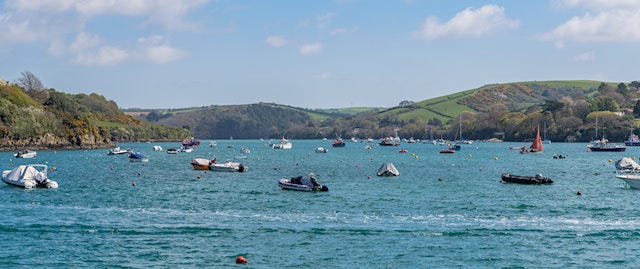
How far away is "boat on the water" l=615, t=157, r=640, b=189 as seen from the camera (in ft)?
284

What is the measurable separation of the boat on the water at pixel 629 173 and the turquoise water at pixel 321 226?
146 centimetres

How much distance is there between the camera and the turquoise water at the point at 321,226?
4572 cm

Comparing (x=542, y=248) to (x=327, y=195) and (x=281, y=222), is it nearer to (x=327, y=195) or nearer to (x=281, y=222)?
(x=281, y=222)

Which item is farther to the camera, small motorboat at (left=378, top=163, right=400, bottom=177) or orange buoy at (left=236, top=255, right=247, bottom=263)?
small motorboat at (left=378, top=163, right=400, bottom=177)

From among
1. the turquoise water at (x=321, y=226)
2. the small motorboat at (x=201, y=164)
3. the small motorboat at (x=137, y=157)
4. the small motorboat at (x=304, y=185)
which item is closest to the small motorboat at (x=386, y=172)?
the turquoise water at (x=321, y=226)

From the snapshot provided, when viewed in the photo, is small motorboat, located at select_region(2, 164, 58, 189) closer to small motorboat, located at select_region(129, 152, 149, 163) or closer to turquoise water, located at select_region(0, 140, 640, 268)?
turquoise water, located at select_region(0, 140, 640, 268)

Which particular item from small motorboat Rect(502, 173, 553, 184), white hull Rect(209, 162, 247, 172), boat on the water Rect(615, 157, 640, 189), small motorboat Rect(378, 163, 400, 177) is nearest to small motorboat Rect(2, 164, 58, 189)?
white hull Rect(209, 162, 247, 172)

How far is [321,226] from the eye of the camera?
187 ft

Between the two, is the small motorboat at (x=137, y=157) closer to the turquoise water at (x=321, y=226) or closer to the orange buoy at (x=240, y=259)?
the turquoise water at (x=321, y=226)

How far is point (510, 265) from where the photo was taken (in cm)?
4416

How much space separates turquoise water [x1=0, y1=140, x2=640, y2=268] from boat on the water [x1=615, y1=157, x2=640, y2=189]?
1.46 meters

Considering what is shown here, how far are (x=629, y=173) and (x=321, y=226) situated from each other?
62.8 meters

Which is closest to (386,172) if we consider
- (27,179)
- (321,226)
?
(27,179)

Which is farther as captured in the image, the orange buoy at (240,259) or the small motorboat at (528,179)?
the small motorboat at (528,179)
